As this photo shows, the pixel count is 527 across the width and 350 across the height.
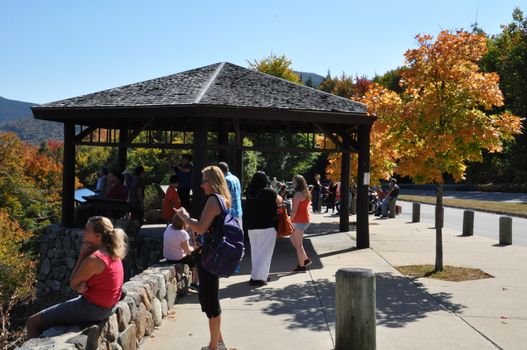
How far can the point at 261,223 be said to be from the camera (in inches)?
328

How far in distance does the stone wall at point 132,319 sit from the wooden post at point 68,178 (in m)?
5.87

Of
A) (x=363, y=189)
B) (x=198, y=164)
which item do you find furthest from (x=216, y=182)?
(x=363, y=189)

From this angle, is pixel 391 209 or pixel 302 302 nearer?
pixel 302 302

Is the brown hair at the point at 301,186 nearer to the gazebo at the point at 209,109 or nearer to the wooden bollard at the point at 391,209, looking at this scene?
the gazebo at the point at 209,109

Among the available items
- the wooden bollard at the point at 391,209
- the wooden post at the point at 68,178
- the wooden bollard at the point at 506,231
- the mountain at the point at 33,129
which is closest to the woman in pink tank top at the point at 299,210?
the wooden post at the point at 68,178

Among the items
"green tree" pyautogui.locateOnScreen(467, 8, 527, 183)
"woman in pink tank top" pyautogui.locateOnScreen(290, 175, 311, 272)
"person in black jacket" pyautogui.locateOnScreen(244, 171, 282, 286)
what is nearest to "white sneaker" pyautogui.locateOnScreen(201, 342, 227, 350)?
"person in black jacket" pyautogui.locateOnScreen(244, 171, 282, 286)

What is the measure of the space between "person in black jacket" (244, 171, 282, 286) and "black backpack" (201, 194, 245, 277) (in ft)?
10.5

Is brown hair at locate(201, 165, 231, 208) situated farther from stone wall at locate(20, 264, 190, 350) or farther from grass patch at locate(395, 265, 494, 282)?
grass patch at locate(395, 265, 494, 282)

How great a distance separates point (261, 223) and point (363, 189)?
4968mm

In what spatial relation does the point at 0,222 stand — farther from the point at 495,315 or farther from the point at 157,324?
the point at 495,315

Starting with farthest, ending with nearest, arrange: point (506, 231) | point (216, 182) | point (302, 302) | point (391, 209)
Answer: point (391, 209)
point (506, 231)
point (302, 302)
point (216, 182)

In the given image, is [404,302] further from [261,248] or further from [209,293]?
[209,293]

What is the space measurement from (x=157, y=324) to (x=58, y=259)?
756 centimetres

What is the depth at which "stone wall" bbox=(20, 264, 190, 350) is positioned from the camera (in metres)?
4.08
